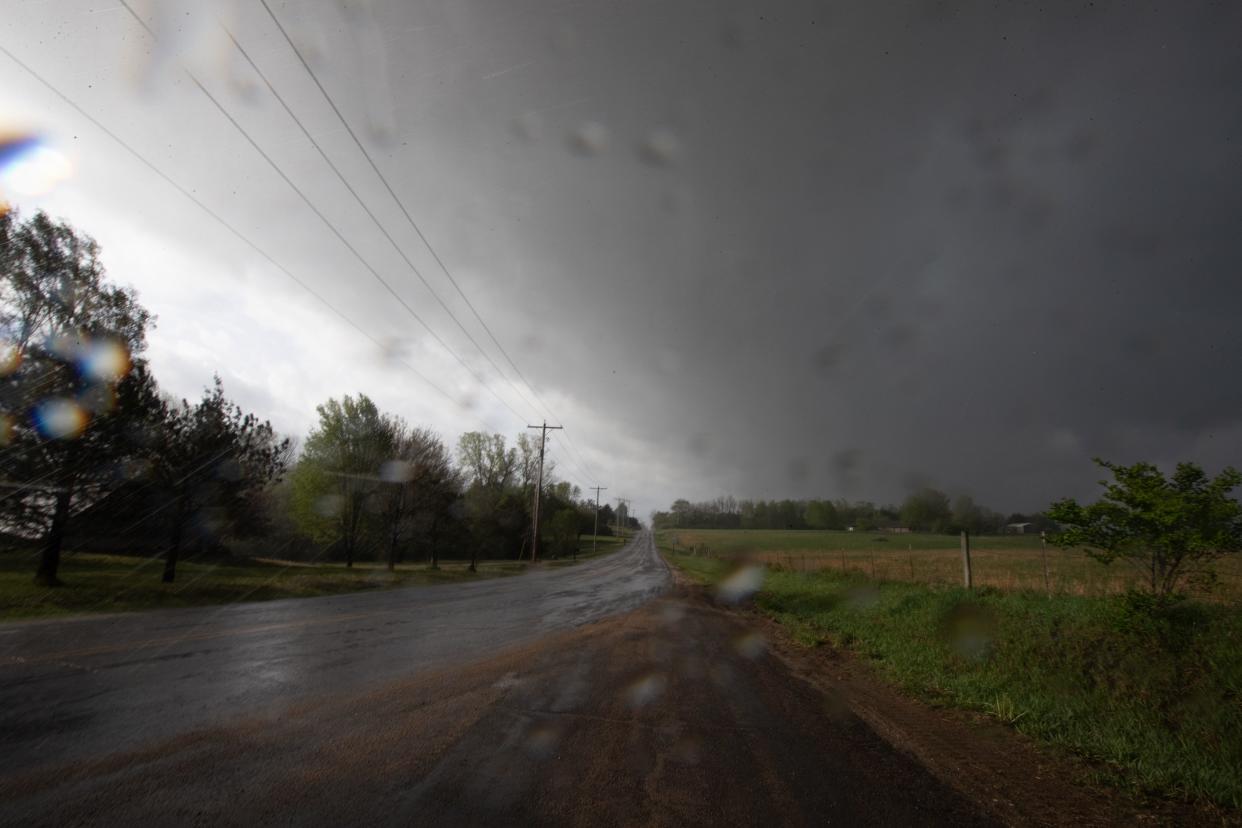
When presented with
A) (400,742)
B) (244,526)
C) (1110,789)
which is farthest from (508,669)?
(244,526)

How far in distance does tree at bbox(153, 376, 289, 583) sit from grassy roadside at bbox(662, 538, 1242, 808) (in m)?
20.3

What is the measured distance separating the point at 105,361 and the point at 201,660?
538 inches

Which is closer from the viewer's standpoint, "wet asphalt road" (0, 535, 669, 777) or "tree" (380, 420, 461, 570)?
"wet asphalt road" (0, 535, 669, 777)

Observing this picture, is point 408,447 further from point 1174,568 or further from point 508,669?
point 1174,568

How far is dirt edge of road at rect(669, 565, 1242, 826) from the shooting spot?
161 inches

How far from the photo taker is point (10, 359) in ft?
45.5

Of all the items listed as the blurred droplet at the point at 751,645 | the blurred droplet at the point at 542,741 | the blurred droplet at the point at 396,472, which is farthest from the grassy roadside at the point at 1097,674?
the blurred droplet at the point at 396,472

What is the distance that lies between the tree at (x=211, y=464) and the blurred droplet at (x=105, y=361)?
2104mm

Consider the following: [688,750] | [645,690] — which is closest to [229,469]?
[645,690]

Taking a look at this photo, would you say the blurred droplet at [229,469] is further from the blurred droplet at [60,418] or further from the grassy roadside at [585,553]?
the grassy roadside at [585,553]

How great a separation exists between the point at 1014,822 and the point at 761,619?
39.8ft

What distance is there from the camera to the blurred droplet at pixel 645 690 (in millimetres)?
6174

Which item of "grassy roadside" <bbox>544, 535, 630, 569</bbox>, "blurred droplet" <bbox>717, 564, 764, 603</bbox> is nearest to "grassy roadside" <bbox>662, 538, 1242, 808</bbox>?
"blurred droplet" <bbox>717, 564, 764, 603</bbox>

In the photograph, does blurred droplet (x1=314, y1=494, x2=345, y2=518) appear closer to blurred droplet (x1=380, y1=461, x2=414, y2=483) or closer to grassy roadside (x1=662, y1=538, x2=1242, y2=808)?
blurred droplet (x1=380, y1=461, x2=414, y2=483)
